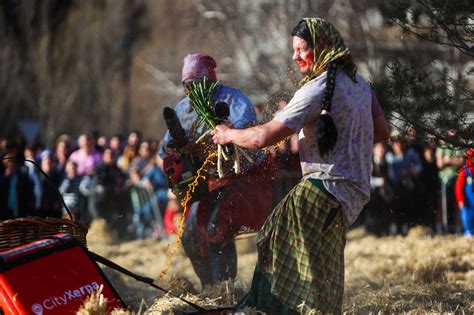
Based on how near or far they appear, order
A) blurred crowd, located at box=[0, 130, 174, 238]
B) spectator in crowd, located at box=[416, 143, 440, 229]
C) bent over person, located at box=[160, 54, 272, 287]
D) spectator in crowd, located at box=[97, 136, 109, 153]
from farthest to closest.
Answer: spectator in crowd, located at box=[97, 136, 109, 153]
blurred crowd, located at box=[0, 130, 174, 238]
spectator in crowd, located at box=[416, 143, 440, 229]
bent over person, located at box=[160, 54, 272, 287]

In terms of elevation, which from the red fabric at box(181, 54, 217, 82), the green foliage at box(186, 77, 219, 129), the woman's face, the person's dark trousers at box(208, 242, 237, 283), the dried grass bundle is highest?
the red fabric at box(181, 54, 217, 82)

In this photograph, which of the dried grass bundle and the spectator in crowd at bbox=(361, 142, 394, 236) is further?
the spectator in crowd at bbox=(361, 142, 394, 236)

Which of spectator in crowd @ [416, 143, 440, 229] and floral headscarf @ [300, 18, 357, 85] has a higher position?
floral headscarf @ [300, 18, 357, 85]

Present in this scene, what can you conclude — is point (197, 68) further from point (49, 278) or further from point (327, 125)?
point (49, 278)

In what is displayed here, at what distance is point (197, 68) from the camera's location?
8.00 metres

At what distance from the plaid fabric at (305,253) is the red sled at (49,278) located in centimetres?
98

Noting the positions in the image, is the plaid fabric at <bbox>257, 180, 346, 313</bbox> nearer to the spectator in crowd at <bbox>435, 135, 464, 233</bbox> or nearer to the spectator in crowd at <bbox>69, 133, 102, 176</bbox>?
the spectator in crowd at <bbox>435, 135, 464, 233</bbox>

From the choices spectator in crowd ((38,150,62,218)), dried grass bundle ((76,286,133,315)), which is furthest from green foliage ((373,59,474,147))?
spectator in crowd ((38,150,62,218))

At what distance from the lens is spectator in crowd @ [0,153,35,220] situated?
14141mm

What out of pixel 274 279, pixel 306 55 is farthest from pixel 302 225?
pixel 306 55

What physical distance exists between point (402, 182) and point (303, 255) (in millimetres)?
8713

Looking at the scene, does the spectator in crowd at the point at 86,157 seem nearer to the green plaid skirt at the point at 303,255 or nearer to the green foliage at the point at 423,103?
the green foliage at the point at 423,103

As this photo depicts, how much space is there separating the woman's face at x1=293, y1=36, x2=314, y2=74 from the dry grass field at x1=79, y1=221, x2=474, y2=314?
142 cm

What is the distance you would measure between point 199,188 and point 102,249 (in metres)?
5.05
